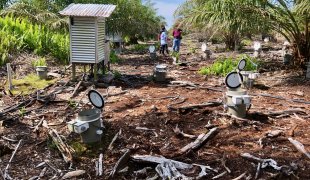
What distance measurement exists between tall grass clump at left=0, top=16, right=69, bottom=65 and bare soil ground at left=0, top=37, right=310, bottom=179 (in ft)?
13.6

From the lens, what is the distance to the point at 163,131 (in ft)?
18.4

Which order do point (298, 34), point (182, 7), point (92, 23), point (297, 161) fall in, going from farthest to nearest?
point (182, 7) < point (298, 34) < point (92, 23) < point (297, 161)

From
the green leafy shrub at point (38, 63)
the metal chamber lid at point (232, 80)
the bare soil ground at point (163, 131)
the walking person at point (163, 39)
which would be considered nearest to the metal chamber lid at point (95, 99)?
the bare soil ground at point (163, 131)

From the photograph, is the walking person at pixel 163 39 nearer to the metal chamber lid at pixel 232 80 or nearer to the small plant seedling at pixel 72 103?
the small plant seedling at pixel 72 103

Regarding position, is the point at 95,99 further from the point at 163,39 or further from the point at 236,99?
the point at 163,39

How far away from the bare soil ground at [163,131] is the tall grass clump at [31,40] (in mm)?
4157

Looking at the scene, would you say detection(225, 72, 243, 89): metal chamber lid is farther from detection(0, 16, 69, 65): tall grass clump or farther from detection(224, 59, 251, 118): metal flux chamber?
detection(0, 16, 69, 65): tall grass clump

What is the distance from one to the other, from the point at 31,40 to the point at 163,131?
885 centimetres

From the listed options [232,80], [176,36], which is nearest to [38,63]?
[232,80]

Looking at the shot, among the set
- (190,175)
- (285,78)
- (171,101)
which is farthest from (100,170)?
(285,78)

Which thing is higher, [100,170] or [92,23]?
[92,23]

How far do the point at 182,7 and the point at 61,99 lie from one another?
297 inches

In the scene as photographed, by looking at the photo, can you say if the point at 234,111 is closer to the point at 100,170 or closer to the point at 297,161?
the point at 297,161

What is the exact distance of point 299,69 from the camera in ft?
34.9
